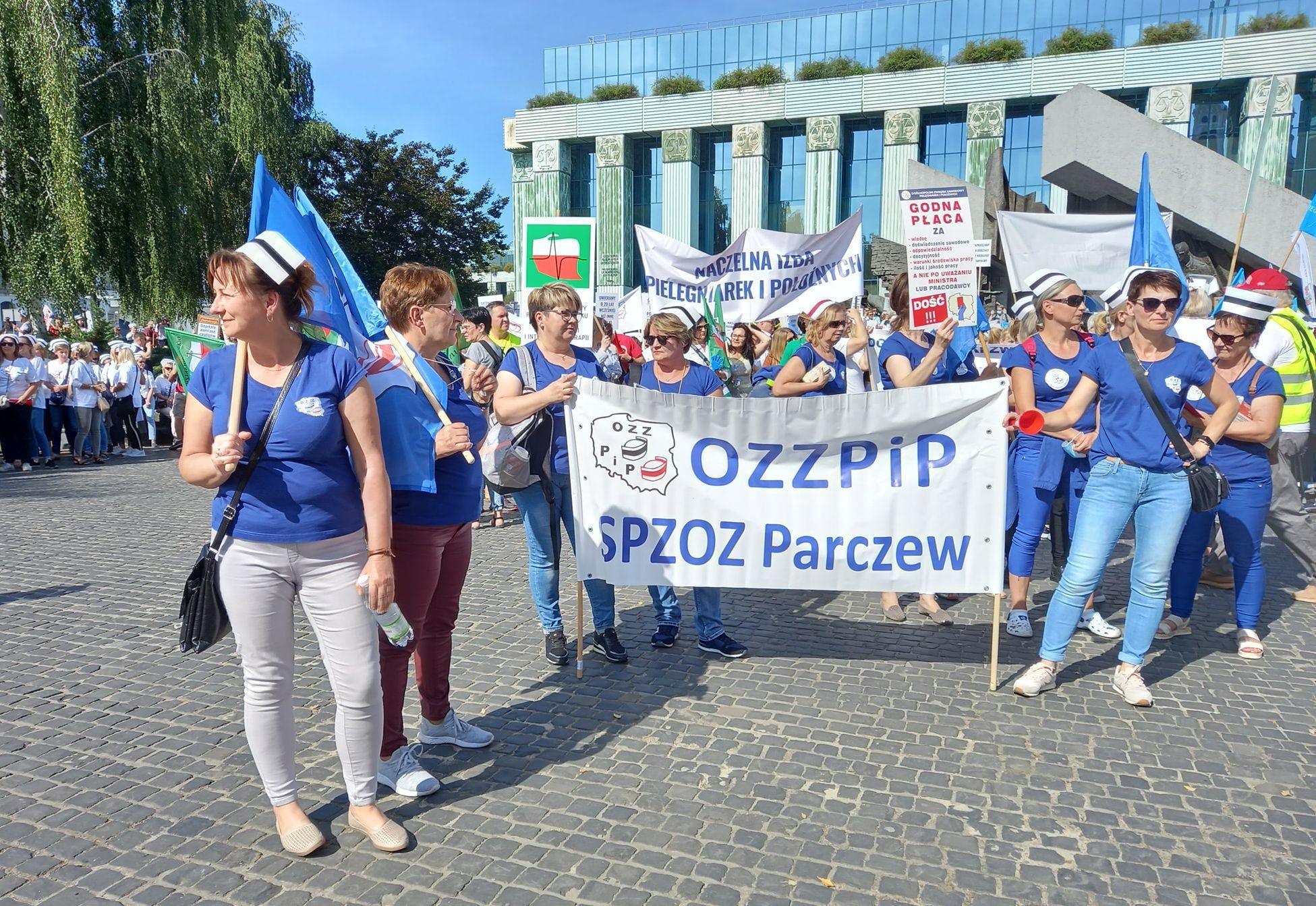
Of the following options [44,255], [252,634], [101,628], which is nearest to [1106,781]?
[252,634]

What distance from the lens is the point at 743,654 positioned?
4.99 meters

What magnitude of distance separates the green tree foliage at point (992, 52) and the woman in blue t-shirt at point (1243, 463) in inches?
1524

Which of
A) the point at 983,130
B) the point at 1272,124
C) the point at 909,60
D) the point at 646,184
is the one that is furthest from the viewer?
the point at 646,184

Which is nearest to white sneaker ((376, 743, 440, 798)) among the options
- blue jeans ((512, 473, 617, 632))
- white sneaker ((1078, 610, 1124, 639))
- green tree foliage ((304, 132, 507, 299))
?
blue jeans ((512, 473, 617, 632))

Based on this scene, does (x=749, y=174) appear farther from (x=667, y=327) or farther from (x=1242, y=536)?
(x=667, y=327)

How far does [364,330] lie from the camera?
3662 mm

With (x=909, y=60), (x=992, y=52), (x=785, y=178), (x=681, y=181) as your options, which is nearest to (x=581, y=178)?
(x=681, y=181)

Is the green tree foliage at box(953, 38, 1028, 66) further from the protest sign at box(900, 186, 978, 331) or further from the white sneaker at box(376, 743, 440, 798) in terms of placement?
the white sneaker at box(376, 743, 440, 798)

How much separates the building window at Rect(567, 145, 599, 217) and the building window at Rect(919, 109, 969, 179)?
1652 centimetres

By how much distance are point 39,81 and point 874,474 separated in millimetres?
16505

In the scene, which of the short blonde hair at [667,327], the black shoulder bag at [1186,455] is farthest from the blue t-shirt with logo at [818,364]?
the black shoulder bag at [1186,455]

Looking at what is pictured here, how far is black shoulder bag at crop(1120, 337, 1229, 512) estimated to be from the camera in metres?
4.18

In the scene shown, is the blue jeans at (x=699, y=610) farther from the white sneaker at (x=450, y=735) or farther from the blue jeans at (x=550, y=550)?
the white sneaker at (x=450, y=735)

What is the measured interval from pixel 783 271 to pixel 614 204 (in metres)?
38.2
